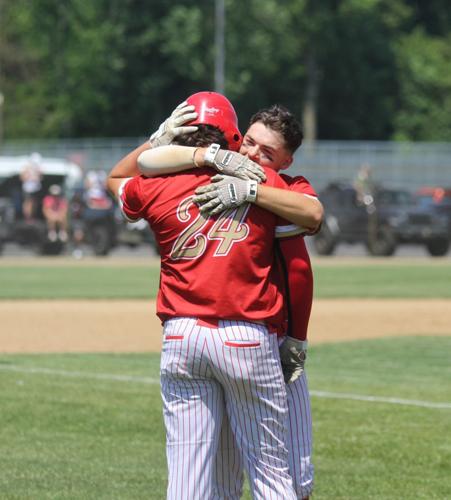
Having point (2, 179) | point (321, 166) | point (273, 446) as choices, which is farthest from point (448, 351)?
point (321, 166)

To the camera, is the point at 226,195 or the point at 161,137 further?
the point at 161,137

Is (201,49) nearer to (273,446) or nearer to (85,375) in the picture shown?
(85,375)

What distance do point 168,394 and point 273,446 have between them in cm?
42

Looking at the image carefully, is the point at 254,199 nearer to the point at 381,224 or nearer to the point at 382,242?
the point at 381,224

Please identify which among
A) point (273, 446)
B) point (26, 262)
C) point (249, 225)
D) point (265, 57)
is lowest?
point (26, 262)

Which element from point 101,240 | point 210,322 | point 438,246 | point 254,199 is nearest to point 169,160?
point 254,199

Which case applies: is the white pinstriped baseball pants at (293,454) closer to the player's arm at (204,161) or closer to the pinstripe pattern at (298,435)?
the pinstripe pattern at (298,435)

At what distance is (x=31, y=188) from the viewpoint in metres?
31.7

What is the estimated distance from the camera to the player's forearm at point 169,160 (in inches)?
185

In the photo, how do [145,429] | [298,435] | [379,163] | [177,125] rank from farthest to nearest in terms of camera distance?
[379,163]
[145,429]
[298,435]
[177,125]

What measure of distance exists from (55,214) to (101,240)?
1247 millimetres

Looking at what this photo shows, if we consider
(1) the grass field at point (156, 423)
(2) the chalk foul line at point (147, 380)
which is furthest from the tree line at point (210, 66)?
(2) the chalk foul line at point (147, 380)

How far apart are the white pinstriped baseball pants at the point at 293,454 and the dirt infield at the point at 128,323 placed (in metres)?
7.88

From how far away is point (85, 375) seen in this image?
35.6 feet
